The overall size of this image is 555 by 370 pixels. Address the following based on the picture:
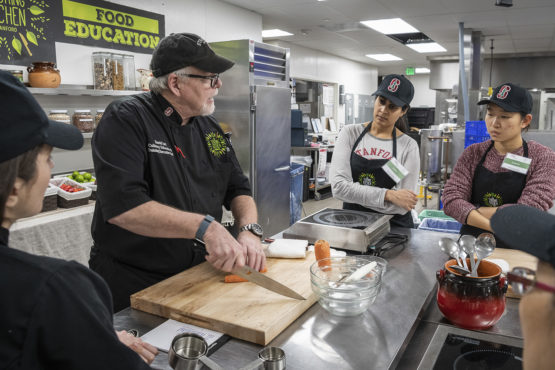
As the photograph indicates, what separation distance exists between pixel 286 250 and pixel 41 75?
9.53 ft

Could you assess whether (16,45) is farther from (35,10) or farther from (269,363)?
(269,363)

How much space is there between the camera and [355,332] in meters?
1.25

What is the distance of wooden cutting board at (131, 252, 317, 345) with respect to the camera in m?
1.24

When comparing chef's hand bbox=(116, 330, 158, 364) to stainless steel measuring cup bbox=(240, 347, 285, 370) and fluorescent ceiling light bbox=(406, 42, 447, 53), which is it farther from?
fluorescent ceiling light bbox=(406, 42, 447, 53)

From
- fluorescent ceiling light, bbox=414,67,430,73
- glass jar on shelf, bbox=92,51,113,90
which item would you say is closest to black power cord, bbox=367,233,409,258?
glass jar on shelf, bbox=92,51,113,90

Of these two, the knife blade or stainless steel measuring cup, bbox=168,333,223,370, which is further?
the knife blade

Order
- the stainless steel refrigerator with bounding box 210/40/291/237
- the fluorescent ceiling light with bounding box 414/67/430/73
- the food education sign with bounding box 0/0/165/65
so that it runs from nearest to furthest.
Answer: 1. the food education sign with bounding box 0/0/165/65
2. the stainless steel refrigerator with bounding box 210/40/291/237
3. the fluorescent ceiling light with bounding box 414/67/430/73

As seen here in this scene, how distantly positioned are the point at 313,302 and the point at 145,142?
0.89 meters

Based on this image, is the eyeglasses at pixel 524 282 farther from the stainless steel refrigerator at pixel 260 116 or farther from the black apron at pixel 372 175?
the stainless steel refrigerator at pixel 260 116

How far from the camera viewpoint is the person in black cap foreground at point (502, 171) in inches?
89.4

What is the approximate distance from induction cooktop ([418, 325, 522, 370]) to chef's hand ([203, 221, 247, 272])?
622mm

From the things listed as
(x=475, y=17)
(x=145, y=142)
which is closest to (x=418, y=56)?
(x=475, y=17)

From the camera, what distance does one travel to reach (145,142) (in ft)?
5.73

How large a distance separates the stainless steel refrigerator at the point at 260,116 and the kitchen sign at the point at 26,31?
67.1 inches
